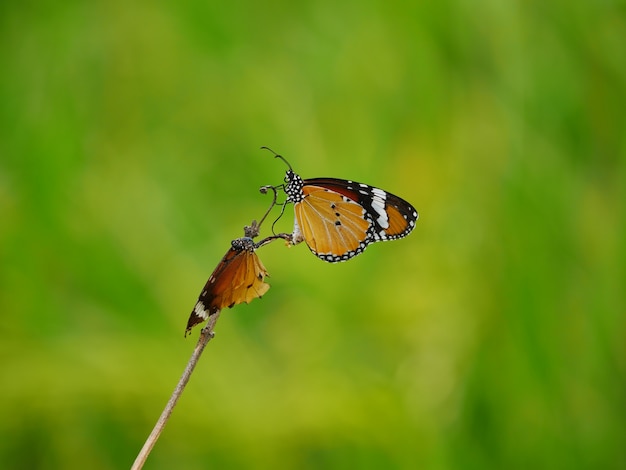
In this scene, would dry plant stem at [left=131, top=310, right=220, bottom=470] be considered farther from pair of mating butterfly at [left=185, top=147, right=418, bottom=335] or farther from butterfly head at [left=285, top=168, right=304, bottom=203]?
butterfly head at [left=285, top=168, right=304, bottom=203]

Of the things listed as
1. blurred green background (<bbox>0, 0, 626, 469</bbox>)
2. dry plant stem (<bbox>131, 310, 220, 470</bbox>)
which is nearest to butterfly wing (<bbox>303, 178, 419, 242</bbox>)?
dry plant stem (<bbox>131, 310, 220, 470</bbox>)

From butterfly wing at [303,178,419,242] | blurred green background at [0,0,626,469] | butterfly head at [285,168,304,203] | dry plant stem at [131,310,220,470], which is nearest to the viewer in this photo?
dry plant stem at [131,310,220,470]

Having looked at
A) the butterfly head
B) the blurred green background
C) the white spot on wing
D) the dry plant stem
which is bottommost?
the dry plant stem

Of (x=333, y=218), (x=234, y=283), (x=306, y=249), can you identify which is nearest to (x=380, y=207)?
(x=333, y=218)

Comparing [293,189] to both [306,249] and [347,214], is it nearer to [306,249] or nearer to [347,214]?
[347,214]

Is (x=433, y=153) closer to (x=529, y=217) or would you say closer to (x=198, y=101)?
(x=529, y=217)
